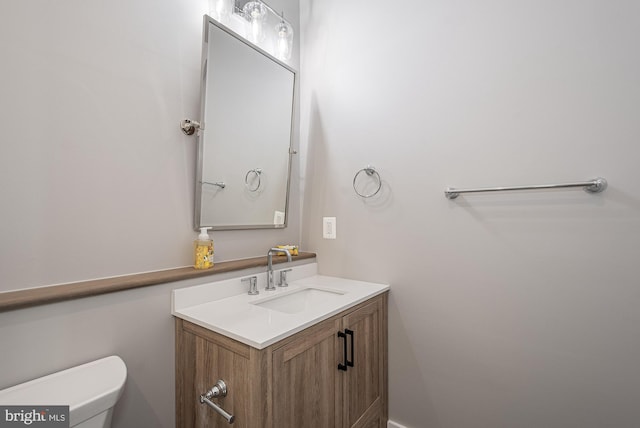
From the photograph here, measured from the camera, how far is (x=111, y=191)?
1.09 meters

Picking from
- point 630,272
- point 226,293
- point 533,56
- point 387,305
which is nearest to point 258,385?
point 226,293

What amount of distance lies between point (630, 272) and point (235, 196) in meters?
1.65

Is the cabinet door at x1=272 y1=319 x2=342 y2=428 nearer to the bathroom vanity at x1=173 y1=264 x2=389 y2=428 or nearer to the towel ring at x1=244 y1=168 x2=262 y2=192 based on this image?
the bathroom vanity at x1=173 y1=264 x2=389 y2=428

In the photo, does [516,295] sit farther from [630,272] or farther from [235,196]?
[235,196]

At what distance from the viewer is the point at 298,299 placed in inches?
60.7

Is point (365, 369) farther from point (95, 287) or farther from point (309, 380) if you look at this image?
point (95, 287)

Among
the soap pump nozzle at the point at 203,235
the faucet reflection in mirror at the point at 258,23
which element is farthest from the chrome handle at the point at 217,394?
the faucet reflection in mirror at the point at 258,23

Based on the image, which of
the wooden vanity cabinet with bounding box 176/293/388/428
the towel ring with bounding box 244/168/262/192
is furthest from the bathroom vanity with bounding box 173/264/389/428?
the towel ring with bounding box 244/168/262/192

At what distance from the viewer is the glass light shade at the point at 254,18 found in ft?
5.09

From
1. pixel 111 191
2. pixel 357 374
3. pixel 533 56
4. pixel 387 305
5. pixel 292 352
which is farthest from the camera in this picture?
pixel 387 305

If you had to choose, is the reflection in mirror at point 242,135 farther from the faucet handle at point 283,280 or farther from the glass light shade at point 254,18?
the faucet handle at point 283,280

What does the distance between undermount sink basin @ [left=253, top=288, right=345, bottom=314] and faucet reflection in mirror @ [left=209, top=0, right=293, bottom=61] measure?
53.5 inches

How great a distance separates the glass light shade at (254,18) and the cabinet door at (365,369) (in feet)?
4.97

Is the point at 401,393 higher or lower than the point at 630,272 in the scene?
lower
